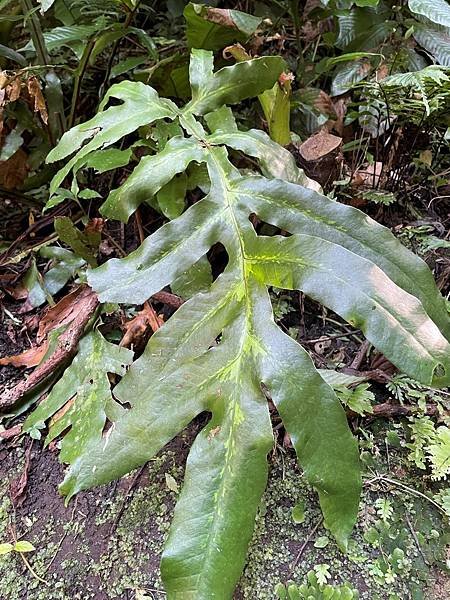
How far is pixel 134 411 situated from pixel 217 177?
46 centimetres

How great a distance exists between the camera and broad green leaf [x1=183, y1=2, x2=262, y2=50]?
4.11ft

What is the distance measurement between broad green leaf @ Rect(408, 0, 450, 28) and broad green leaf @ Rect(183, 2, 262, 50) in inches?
Answer: 14.1

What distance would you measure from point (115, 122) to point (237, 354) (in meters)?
0.58

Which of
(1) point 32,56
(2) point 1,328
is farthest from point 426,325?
(1) point 32,56

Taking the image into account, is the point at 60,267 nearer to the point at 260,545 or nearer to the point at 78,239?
the point at 78,239

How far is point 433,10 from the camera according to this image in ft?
3.92

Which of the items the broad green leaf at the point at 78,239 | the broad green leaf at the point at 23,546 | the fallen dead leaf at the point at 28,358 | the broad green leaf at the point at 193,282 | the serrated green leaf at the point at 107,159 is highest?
the serrated green leaf at the point at 107,159

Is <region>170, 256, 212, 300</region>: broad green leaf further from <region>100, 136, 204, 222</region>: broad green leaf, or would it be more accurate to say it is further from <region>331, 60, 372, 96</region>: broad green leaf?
<region>331, 60, 372, 96</region>: broad green leaf

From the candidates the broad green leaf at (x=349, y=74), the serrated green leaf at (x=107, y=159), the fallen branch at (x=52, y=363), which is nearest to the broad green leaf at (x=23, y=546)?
the fallen branch at (x=52, y=363)

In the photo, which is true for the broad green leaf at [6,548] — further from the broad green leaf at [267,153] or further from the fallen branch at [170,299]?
the broad green leaf at [267,153]

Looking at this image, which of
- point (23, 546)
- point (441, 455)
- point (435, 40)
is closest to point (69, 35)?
point (435, 40)

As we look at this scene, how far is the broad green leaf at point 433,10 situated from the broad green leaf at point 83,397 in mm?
986

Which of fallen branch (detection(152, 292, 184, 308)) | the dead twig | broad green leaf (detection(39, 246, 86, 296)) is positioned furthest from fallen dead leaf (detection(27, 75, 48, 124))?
the dead twig

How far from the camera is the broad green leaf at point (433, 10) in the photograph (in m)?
1.18
